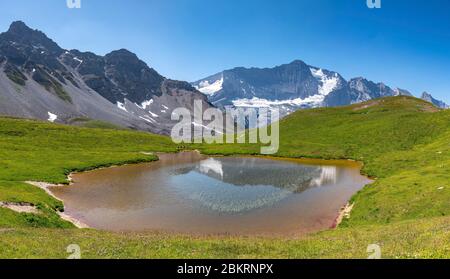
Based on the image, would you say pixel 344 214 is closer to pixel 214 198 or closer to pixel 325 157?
pixel 214 198

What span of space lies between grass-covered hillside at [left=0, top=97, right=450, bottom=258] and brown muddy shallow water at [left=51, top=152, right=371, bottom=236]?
4298 millimetres

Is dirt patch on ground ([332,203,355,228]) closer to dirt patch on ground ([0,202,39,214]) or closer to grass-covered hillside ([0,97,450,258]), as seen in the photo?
grass-covered hillside ([0,97,450,258])

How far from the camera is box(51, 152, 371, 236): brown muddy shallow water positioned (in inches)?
1609

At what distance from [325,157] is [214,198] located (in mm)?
53938

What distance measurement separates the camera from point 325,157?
9869 centimetres

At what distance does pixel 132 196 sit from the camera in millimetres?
53719

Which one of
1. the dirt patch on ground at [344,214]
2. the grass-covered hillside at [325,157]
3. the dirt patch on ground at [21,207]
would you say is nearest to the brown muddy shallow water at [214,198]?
the dirt patch on ground at [344,214]

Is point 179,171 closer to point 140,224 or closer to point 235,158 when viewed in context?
point 235,158

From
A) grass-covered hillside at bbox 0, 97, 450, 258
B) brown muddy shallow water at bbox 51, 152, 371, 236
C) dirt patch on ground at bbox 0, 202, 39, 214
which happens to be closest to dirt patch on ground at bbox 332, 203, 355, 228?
brown muddy shallow water at bbox 51, 152, 371, 236

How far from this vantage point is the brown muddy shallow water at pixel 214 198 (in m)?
40.9

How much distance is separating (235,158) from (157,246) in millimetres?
82157

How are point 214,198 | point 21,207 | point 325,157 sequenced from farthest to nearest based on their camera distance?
point 325,157 → point 214,198 → point 21,207

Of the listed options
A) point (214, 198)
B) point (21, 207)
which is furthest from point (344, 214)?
point (21, 207)
